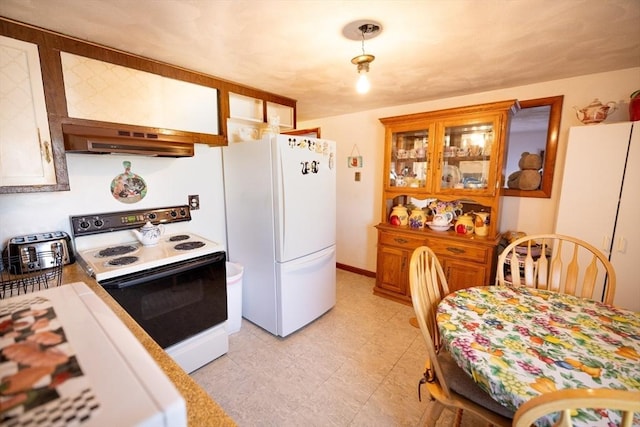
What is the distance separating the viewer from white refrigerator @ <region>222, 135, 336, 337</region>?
206cm

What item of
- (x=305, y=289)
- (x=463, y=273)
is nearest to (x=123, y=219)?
(x=305, y=289)

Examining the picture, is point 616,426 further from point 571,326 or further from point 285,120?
point 285,120

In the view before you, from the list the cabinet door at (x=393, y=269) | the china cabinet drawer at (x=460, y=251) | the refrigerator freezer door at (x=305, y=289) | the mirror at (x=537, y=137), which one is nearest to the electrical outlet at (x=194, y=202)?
the refrigerator freezer door at (x=305, y=289)

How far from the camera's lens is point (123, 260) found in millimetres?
1564

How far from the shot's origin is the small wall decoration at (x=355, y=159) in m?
3.54

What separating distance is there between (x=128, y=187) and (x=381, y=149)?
8.79ft

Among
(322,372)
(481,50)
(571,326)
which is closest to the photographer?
(571,326)

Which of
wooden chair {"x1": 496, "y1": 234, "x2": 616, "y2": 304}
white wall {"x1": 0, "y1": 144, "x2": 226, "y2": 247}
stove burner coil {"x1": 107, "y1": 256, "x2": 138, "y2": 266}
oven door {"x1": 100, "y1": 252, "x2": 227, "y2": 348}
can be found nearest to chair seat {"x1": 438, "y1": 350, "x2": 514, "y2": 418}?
wooden chair {"x1": 496, "y1": 234, "x2": 616, "y2": 304}

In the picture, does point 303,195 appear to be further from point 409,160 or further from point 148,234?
point 409,160

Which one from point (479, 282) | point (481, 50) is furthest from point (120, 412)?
point (479, 282)

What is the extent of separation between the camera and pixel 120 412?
387 mm

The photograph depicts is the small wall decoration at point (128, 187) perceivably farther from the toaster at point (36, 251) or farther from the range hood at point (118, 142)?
the toaster at point (36, 251)

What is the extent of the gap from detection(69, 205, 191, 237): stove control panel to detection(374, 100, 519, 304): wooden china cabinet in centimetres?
203

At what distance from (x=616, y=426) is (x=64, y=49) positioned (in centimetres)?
287
